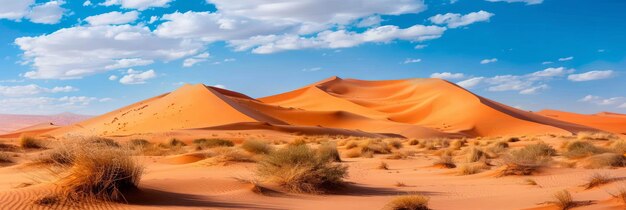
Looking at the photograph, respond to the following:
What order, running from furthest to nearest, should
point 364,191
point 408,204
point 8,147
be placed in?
point 8,147 < point 364,191 < point 408,204

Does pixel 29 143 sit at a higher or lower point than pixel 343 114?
lower

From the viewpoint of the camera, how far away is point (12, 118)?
17975 cm

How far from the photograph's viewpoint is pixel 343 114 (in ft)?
311

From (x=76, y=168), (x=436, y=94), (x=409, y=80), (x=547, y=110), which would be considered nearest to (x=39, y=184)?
(x=76, y=168)

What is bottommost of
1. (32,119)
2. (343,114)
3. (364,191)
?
(364,191)

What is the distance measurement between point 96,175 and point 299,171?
462 cm

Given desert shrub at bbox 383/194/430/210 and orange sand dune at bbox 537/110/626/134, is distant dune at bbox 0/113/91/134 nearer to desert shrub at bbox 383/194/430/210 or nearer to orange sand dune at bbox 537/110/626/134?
orange sand dune at bbox 537/110/626/134

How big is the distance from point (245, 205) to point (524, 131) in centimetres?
7802

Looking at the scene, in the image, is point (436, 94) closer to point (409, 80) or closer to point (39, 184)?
point (409, 80)

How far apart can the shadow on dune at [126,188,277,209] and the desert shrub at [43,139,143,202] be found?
219 mm

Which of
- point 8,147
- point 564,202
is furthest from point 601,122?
point 564,202

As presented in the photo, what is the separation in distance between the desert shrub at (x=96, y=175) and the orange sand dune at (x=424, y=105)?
73962 millimetres

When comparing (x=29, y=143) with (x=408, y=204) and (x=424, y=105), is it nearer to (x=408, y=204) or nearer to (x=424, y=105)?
(x=408, y=204)

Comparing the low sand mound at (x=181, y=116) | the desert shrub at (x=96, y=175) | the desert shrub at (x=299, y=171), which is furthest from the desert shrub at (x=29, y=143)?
the low sand mound at (x=181, y=116)
